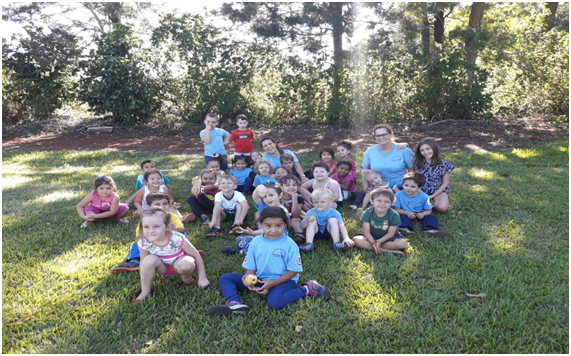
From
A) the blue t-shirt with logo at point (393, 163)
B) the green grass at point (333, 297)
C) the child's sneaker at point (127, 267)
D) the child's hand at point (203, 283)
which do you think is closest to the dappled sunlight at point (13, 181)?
the green grass at point (333, 297)

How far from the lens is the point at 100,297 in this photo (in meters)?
3.24

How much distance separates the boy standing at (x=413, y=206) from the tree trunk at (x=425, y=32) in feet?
26.9

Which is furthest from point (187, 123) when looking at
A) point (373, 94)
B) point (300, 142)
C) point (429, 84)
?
point (429, 84)

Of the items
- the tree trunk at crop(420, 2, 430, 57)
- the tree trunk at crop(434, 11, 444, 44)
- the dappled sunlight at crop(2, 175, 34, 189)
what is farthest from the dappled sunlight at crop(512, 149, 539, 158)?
the dappled sunlight at crop(2, 175, 34, 189)

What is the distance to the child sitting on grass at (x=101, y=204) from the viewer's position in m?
4.82

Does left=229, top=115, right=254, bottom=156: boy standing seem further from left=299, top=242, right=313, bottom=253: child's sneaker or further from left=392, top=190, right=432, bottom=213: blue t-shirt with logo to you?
left=299, top=242, right=313, bottom=253: child's sneaker

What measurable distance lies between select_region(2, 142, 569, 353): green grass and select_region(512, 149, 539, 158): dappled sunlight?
3.66m

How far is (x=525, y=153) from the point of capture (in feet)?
28.9

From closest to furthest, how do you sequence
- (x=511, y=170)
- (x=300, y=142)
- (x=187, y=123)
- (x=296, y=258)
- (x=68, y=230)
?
(x=296, y=258) → (x=68, y=230) → (x=511, y=170) → (x=300, y=142) → (x=187, y=123)

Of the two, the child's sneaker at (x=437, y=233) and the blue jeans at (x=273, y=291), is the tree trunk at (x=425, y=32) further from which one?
the blue jeans at (x=273, y=291)

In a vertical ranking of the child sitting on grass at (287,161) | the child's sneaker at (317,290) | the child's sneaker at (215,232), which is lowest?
the child's sneaker at (317,290)

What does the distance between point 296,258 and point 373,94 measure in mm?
10304

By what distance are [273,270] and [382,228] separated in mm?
1330

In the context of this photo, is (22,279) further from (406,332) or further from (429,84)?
(429,84)
